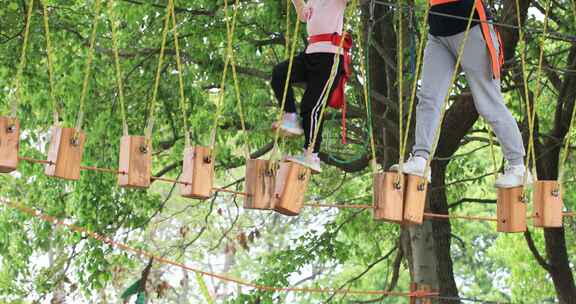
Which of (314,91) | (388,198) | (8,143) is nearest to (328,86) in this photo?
(314,91)

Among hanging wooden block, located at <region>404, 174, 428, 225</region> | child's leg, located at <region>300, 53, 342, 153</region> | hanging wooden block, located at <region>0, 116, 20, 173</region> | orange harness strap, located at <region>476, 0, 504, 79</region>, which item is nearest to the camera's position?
hanging wooden block, located at <region>0, 116, 20, 173</region>

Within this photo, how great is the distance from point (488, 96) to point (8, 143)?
181 cm

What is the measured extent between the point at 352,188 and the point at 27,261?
121 inches

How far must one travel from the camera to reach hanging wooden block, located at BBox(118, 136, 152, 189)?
3.77m

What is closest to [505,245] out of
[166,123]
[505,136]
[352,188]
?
[352,188]

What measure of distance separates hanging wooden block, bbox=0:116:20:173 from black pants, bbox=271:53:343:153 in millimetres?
1220

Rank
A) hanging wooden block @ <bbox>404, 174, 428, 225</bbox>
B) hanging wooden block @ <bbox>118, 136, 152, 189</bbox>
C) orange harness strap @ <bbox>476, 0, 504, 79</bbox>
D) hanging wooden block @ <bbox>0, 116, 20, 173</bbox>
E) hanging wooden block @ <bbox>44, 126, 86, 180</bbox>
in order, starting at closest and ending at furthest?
hanging wooden block @ <bbox>0, 116, 20, 173</bbox> → hanging wooden block @ <bbox>44, 126, 86, 180</bbox> → hanging wooden block @ <bbox>118, 136, 152, 189</bbox> → hanging wooden block @ <bbox>404, 174, 428, 225</bbox> → orange harness strap @ <bbox>476, 0, 504, 79</bbox>

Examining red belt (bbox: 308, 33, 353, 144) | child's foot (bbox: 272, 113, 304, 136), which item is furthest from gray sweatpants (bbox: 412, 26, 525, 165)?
child's foot (bbox: 272, 113, 304, 136)

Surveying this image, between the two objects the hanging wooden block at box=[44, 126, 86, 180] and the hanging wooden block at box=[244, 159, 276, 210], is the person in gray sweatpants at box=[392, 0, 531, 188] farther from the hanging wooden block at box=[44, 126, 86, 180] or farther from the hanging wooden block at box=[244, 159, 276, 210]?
the hanging wooden block at box=[44, 126, 86, 180]

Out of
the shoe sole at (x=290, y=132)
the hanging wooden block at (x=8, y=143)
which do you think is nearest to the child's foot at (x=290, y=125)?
the shoe sole at (x=290, y=132)

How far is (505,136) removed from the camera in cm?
418

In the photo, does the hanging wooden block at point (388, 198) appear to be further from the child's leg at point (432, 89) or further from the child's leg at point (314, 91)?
the child's leg at point (314, 91)

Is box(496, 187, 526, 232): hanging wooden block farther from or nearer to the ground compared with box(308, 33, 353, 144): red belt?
nearer to the ground

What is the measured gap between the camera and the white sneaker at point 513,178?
4164mm
